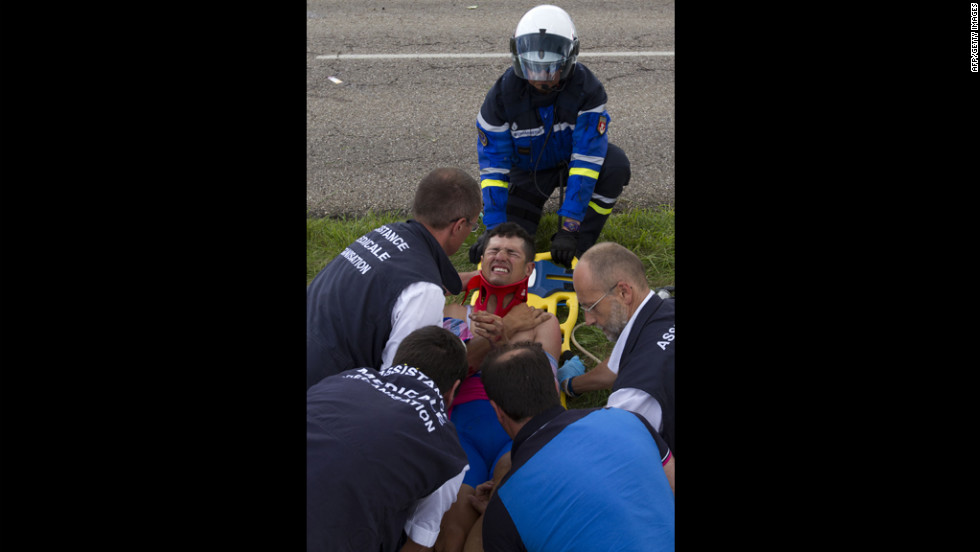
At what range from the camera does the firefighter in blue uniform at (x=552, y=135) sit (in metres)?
4.57

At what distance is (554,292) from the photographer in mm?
4730

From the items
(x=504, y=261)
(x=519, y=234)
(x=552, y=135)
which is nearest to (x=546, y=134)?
(x=552, y=135)

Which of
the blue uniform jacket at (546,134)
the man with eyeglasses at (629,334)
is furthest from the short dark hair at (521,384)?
the blue uniform jacket at (546,134)

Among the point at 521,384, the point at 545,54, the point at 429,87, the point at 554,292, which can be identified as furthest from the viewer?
the point at 429,87

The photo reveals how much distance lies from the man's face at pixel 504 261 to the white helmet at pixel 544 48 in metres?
1.14

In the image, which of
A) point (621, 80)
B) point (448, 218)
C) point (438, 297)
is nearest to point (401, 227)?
point (448, 218)

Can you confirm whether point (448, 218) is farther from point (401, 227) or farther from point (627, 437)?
point (627, 437)

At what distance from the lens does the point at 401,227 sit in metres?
3.59

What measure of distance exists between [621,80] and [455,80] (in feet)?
6.02

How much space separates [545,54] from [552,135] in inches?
23.4

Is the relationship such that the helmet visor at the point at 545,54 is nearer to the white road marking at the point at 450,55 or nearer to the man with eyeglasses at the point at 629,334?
the man with eyeglasses at the point at 629,334

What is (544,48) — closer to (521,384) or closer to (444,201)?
(444,201)

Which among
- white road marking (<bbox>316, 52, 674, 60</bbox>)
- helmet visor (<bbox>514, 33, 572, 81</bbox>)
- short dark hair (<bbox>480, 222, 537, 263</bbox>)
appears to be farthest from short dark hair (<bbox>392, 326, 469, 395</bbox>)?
white road marking (<bbox>316, 52, 674, 60</bbox>)

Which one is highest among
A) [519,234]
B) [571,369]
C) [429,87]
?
[429,87]
